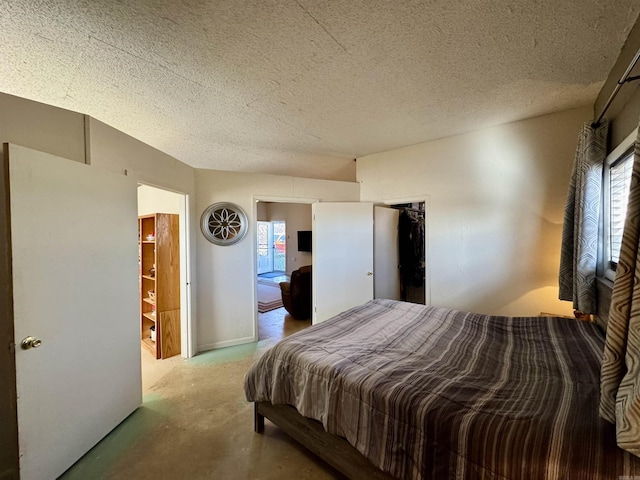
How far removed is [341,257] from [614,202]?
2584 mm

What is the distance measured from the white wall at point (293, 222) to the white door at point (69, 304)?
605cm

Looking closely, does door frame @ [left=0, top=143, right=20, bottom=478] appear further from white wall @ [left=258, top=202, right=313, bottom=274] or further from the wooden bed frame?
white wall @ [left=258, top=202, right=313, bottom=274]

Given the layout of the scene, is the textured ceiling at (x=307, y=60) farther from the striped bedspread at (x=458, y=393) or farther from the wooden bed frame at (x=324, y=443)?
the wooden bed frame at (x=324, y=443)

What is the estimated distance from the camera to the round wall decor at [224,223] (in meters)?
3.34

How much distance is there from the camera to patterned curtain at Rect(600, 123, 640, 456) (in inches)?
29.4

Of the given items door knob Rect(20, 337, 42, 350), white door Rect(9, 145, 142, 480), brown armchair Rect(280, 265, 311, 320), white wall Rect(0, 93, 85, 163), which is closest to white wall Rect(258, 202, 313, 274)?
brown armchair Rect(280, 265, 311, 320)

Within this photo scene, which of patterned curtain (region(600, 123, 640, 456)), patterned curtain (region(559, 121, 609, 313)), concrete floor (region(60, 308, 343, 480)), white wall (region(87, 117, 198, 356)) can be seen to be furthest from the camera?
white wall (region(87, 117, 198, 356))

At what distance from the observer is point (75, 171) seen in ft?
5.38

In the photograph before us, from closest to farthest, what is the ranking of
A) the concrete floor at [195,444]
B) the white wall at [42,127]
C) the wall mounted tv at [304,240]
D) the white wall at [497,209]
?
the white wall at [42,127] < the concrete floor at [195,444] < the white wall at [497,209] < the wall mounted tv at [304,240]

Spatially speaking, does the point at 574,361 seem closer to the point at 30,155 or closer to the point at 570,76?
the point at 570,76

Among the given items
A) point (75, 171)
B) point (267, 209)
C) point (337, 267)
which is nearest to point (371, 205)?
point (337, 267)

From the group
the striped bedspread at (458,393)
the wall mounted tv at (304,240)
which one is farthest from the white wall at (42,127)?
the wall mounted tv at (304,240)

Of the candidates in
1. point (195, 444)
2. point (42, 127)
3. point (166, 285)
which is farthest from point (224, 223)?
point (195, 444)

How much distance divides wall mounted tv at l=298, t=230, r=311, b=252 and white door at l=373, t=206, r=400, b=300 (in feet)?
12.7
